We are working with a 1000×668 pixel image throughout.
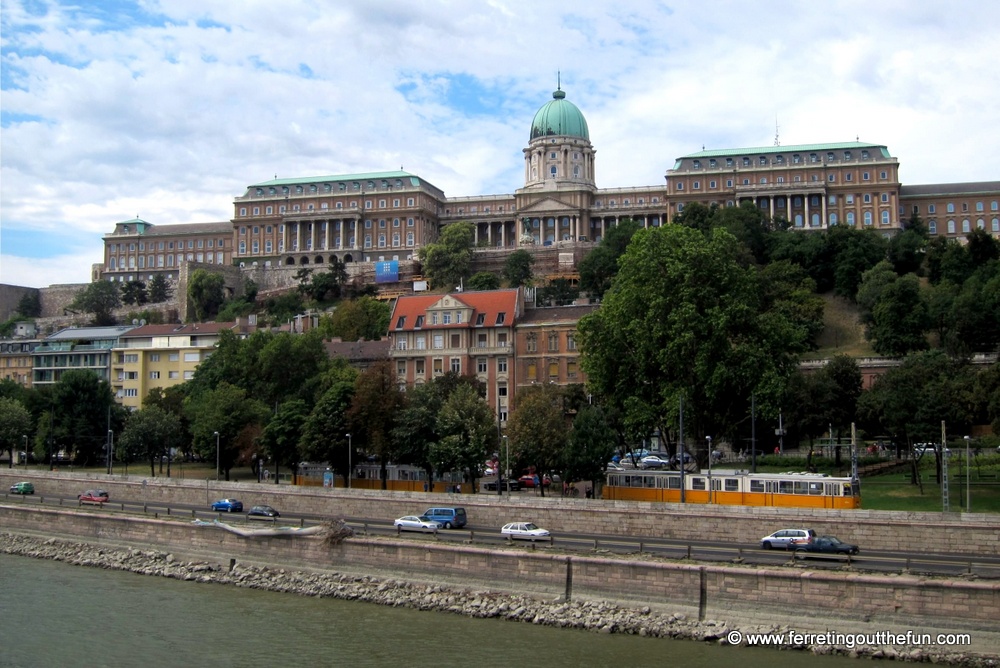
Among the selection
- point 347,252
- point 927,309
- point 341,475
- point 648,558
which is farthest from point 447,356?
point 347,252

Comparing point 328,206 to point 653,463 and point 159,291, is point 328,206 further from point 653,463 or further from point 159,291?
point 653,463

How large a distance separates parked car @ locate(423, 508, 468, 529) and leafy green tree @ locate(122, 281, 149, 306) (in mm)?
112448

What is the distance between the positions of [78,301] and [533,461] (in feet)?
380

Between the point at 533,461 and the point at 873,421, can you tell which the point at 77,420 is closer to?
the point at 533,461

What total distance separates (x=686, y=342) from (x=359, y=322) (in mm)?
54355

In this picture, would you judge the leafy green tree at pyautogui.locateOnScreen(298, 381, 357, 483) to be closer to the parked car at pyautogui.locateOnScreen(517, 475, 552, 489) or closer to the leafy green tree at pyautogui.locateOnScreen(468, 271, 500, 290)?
the parked car at pyautogui.locateOnScreen(517, 475, 552, 489)

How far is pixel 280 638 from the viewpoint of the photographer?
37469 mm

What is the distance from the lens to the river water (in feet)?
111

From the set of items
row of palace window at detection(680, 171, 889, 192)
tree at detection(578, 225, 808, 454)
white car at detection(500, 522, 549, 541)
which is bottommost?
white car at detection(500, 522, 549, 541)

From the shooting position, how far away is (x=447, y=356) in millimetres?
86688

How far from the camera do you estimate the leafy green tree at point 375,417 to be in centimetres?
6206

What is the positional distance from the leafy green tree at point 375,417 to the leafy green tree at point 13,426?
Answer: 3405 cm

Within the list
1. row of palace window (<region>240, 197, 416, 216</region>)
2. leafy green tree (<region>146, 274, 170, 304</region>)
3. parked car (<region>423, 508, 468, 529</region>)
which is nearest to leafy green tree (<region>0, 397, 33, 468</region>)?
parked car (<region>423, 508, 468, 529</region>)

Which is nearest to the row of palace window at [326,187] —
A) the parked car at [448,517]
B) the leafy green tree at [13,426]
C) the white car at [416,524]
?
the leafy green tree at [13,426]
